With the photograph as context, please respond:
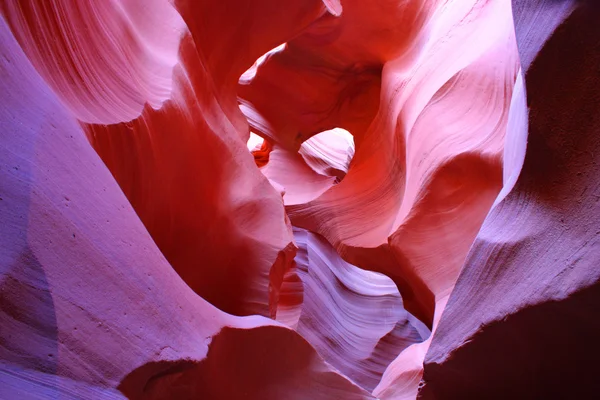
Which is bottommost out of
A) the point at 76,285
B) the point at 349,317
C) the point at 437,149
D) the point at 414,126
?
the point at 349,317

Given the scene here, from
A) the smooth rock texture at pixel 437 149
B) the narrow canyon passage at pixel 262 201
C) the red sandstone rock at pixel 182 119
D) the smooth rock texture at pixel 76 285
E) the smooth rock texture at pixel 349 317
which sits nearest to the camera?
the smooth rock texture at pixel 76 285

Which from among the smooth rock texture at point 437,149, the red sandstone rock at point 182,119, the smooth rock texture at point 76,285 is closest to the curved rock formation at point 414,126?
the smooth rock texture at point 437,149

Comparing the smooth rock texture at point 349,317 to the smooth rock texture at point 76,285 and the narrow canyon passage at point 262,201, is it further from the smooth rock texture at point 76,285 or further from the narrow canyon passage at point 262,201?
the smooth rock texture at point 76,285

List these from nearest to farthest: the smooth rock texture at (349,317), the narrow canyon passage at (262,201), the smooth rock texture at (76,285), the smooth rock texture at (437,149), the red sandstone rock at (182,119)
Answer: the smooth rock texture at (76,285) → the narrow canyon passage at (262,201) → the red sandstone rock at (182,119) → the smooth rock texture at (437,149) → the smooth rock texture at (349,317)

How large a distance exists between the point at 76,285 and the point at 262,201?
2297mm

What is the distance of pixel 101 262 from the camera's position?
1716mm

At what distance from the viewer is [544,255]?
5.95 feet

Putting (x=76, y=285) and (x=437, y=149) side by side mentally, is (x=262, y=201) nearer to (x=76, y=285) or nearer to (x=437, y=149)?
(x=437, y=149)

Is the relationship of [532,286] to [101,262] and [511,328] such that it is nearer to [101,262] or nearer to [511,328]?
[511,328]

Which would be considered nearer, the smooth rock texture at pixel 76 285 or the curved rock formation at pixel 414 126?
the smooth rock texture at pixel 76 285

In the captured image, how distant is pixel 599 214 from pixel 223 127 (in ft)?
8.69

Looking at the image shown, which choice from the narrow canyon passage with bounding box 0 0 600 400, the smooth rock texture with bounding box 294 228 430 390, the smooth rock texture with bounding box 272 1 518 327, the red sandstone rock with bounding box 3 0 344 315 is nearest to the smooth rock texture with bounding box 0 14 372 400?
the narrow canyon passage with bounding box 0 0 600 400

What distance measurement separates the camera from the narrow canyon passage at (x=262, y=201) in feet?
5.31

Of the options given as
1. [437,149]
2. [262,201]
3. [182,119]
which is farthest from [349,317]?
[182,119]
